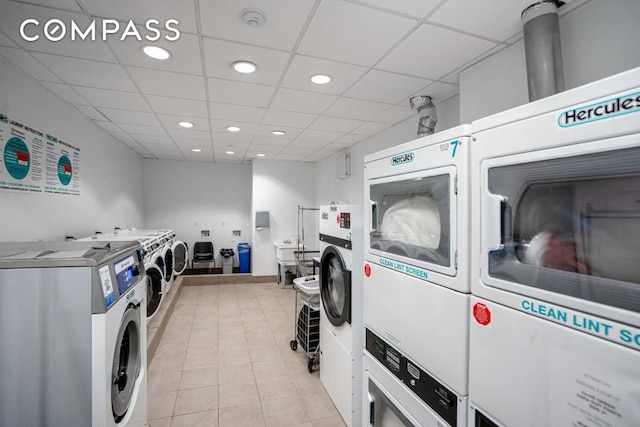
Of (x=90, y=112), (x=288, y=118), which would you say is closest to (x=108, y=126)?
(x=90, y=112)

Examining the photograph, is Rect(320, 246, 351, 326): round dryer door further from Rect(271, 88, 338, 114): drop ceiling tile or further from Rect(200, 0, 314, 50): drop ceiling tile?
Rect(200, 0, 314, 50): drop ceiling tile

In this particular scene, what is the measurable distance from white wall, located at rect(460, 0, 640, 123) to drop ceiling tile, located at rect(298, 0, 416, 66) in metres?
0.71

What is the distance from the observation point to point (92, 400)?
43.4 inches

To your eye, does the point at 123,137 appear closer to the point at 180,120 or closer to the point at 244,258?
the point at 180,120

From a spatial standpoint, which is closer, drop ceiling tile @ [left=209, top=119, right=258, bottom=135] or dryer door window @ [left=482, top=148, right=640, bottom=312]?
dryer door window @ [left=482, top=148, right=640, bottom=312]

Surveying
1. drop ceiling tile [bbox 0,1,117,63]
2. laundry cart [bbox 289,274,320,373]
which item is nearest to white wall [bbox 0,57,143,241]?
drop ceiling tile [bbox 0,1,117,63]

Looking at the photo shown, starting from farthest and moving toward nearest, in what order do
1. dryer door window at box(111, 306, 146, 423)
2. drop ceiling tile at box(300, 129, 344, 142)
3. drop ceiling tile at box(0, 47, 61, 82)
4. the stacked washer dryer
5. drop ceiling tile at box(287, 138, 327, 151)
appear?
drop ceiling tile at box(287, 138, 327, 151), drop ceiling tile at box(300, 129, 344, 142), drop ceiling tile at box(0, 47, 61, 82), dryer door window at box(111, 306, 146, 423), the stacked washer dryer

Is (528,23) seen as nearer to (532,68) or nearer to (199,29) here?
(532,68)

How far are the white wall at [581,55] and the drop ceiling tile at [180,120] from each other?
9.58ft

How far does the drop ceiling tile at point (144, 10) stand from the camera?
146 cm

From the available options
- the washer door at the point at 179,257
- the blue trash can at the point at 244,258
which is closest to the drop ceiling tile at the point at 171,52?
the washer door at the point at 179,257

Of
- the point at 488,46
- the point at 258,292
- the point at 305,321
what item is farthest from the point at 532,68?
the point at 258,292

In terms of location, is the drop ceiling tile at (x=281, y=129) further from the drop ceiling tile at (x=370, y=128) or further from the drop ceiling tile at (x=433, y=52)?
the drop ceiling tile at (x=433, y=52)

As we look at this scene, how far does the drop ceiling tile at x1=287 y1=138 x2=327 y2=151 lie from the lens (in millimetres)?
4461
